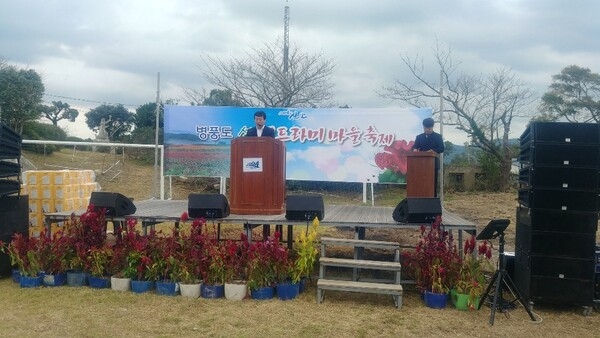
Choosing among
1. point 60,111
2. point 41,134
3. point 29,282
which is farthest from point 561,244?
point 60,111

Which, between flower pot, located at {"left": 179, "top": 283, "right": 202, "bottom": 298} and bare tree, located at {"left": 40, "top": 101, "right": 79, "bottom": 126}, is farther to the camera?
bare tree, located at {"left": 40, "top": 101, "right": 79, "bottom": 126}

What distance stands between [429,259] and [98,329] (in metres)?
3.21

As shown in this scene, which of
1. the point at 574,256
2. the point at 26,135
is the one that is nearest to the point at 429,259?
the point at 574,256

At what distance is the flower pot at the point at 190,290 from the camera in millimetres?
5355

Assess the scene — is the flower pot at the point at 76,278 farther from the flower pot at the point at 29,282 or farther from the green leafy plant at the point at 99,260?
the flower pot at the point at 29,282

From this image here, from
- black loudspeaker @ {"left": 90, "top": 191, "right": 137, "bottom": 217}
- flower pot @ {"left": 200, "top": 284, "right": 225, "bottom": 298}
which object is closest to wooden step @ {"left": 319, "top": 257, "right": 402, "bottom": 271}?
flower pot @ {"left": 200, "top": 284, "right": 225, "bottom": 298}

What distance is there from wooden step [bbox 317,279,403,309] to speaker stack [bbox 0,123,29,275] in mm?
3763

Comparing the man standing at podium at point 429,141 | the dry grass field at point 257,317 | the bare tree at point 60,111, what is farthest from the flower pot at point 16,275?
the bare tree at point 60,111

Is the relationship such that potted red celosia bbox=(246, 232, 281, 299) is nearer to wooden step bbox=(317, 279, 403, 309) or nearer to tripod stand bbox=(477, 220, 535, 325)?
wooden step bbox=(317, 279, 403, 309)

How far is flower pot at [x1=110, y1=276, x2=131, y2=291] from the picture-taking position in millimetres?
5547

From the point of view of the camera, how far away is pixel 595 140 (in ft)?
16.6

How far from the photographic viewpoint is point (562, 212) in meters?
5.10

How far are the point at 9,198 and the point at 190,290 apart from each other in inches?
103

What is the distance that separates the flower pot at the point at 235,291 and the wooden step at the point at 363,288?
765 millimetres
